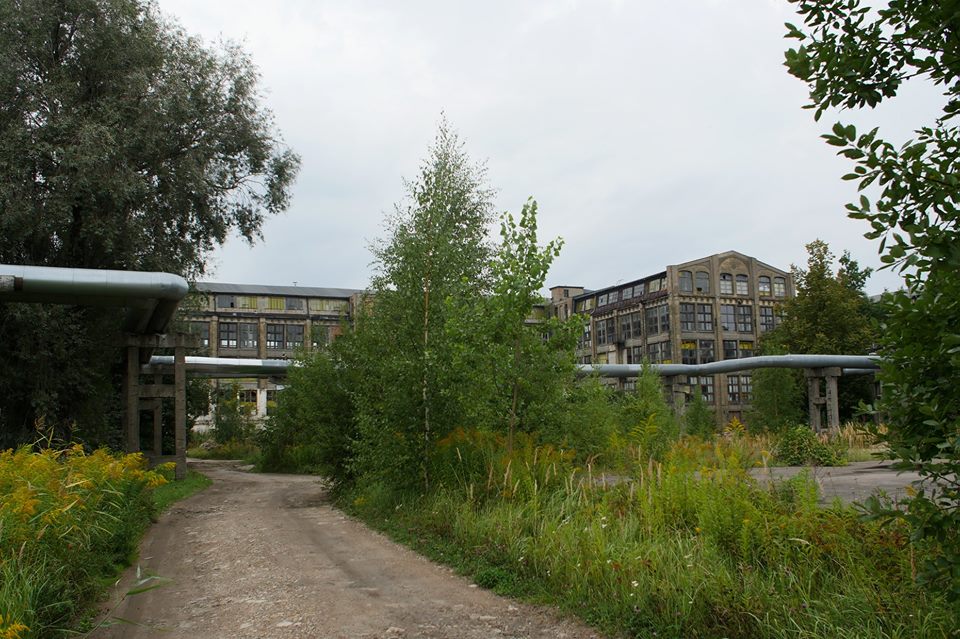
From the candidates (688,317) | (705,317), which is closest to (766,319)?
(705,317)

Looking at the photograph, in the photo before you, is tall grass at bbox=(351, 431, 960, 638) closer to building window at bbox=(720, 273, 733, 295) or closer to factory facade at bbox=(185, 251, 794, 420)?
factory facade at bbox=(185, 251, 794, 420)

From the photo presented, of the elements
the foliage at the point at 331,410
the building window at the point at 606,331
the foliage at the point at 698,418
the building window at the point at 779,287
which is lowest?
the foliage at the point at 698,418

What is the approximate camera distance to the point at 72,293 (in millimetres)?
16453

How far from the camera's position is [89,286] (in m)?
16.2

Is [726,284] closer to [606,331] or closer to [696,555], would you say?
[606,331]

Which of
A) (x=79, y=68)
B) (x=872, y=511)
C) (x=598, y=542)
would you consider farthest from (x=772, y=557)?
(x=79, y=68)

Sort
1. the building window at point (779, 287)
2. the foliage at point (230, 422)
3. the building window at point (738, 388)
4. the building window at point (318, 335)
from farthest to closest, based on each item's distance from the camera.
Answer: the building window at point (779, 287) → the building window at point (738, 388) → the foliage at point (230, 422) → the building window at point (318, 335)

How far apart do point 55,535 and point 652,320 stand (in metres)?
55.5

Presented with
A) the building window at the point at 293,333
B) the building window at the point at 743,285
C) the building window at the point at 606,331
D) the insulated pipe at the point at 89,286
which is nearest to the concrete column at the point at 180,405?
the insulated pipe at the point at 89,286

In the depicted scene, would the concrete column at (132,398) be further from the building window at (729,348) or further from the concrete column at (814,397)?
the building window at (729,348)

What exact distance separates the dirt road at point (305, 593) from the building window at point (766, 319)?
174ft

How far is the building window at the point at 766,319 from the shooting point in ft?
196

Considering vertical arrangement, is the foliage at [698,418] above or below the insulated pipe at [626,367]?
below

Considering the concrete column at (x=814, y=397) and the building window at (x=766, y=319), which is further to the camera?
the building window at (x=766, y=319)
